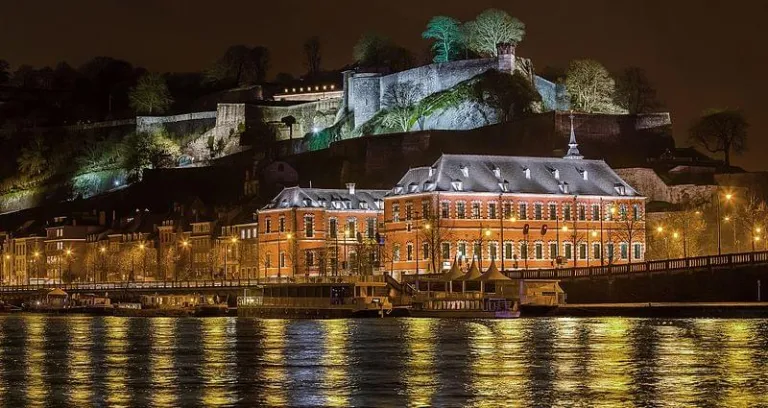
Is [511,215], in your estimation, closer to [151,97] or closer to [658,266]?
[658,266]

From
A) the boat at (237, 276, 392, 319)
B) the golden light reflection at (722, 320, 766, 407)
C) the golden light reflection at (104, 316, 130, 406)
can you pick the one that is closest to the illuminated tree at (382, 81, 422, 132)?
the boat at (237, 276, 392, 319)

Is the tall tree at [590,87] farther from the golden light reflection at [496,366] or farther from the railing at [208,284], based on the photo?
the golden light reflection at [496,366]

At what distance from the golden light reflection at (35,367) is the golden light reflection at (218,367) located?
4.46 metres

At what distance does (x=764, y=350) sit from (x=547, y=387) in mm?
13607

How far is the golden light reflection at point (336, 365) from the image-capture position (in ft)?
125

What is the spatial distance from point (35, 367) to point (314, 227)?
2646 inches

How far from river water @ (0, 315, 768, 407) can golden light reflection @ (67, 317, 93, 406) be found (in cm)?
7

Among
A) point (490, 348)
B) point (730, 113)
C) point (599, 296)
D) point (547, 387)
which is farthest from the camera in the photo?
point (730, 113)

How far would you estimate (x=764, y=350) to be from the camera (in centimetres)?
5053

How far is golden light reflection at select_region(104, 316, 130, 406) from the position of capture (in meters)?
38.7

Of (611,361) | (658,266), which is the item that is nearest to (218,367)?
(611,361)

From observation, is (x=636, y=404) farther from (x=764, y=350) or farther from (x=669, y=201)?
(x=669, y=201)

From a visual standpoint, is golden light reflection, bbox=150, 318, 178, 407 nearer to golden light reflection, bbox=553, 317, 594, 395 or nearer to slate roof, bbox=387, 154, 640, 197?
golden light reflection, bbox=553, 317, 594, 395

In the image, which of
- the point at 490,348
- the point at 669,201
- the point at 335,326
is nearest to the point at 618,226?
the point at 669,201
